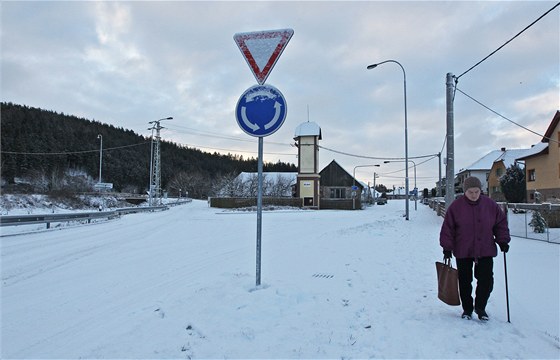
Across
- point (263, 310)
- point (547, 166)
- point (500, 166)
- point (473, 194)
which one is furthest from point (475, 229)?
point (500, 166)

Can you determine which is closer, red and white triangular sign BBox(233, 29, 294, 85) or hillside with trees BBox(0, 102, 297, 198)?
red and white triangular sign BBox(233, 29, 294, 85)

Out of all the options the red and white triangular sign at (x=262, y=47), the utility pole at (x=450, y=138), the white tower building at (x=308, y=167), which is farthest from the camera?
the white tower building at (x=308, y=167)

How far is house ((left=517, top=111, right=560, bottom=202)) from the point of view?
2848cm

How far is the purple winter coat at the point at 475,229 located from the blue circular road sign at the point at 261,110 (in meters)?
2.66

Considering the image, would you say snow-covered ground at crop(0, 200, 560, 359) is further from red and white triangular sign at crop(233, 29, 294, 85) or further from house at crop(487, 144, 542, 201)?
house at crop(487, 144, 542, 201)

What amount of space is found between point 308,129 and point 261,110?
42.5 meters

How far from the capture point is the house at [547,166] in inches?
1121

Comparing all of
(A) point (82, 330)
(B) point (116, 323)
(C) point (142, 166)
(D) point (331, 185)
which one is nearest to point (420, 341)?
(B) point (116, 323)

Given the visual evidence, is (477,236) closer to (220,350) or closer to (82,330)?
(220,350)

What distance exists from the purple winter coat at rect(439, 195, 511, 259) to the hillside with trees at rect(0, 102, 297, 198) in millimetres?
56034

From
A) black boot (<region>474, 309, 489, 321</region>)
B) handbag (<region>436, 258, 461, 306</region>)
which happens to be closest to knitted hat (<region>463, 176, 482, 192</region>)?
handbag (<region>436, 258, 461, 306</region>)

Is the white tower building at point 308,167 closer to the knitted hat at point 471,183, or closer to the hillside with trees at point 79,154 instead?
the hillside with trees at point 79,154

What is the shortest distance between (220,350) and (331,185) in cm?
6216

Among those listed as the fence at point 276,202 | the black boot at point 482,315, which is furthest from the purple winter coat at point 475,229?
the fence at point 276,202
